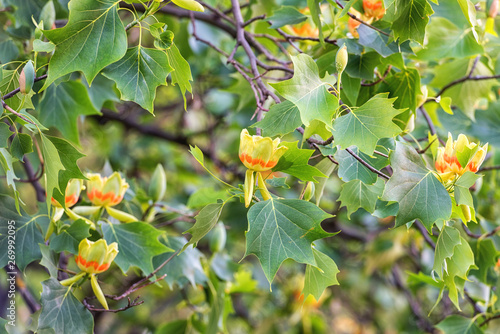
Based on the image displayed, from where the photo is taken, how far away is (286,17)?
1.12m

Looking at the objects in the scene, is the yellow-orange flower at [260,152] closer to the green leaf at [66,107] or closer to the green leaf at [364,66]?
the green leaf at [364,66]

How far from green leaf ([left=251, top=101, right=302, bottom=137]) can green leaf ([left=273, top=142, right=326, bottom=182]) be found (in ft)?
0.10

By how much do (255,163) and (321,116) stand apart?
0.42ft

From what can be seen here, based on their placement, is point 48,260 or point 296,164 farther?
point 48,260

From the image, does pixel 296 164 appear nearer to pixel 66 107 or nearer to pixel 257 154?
pixel 257 154

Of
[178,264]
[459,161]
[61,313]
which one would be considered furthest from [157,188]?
[459,161]

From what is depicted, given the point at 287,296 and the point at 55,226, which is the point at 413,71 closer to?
the point at 55,226

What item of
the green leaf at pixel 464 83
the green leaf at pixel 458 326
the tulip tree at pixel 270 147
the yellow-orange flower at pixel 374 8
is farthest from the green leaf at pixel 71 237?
the green leaf at pixel 464 83

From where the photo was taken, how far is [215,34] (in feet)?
5.75


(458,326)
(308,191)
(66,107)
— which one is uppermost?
(308,191)

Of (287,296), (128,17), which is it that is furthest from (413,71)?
(128,17)

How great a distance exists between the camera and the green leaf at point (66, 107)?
4.07 feet

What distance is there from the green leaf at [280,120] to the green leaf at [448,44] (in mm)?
516

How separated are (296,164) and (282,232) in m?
0.11
